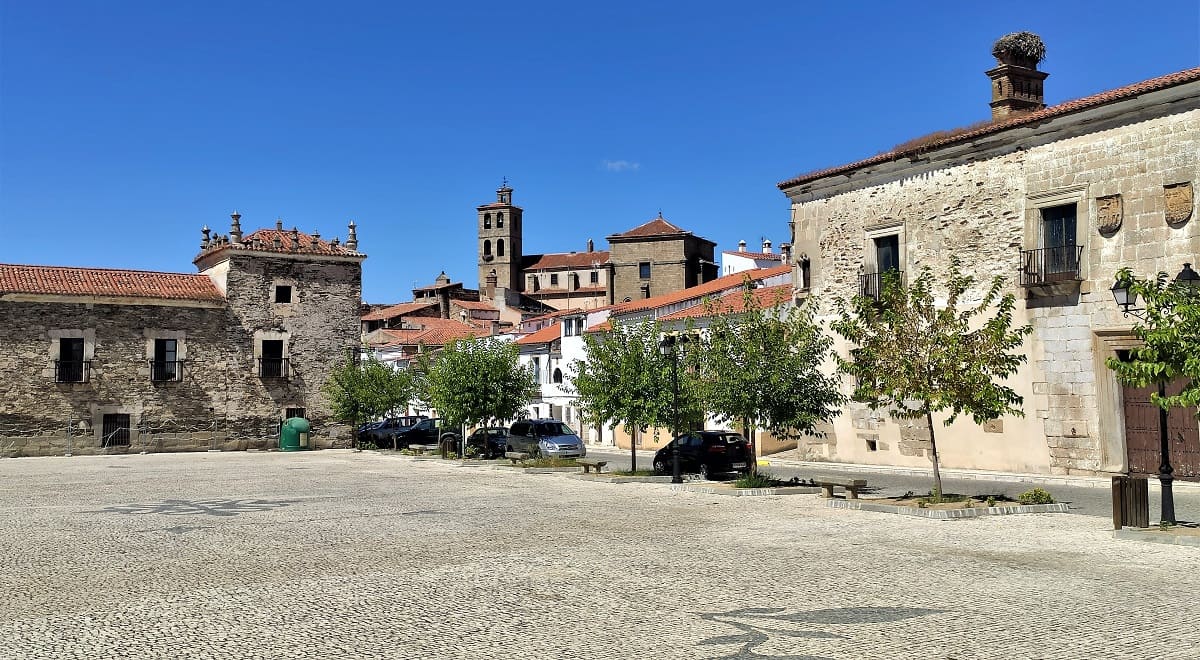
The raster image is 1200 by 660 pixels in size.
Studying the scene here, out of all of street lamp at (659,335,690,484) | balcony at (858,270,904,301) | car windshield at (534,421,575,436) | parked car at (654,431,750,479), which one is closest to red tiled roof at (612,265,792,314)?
car windshield at (534,421,575,436)

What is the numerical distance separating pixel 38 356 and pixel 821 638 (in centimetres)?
4384

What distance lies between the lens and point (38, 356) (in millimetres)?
43156

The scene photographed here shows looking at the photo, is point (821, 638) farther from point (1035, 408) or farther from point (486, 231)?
point (486, 231)

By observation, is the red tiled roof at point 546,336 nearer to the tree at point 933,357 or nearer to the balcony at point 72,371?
the balcony at point 72,371

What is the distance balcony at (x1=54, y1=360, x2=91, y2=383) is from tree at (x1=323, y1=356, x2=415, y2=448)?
34.6 feet

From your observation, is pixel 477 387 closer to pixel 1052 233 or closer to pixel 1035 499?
pixel 1052 233

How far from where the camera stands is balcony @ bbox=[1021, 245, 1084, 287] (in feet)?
79.8

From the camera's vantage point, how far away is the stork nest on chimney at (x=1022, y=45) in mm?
30391

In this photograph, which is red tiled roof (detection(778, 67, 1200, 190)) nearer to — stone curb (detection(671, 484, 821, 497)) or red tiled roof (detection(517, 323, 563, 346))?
stone curb (detection(671, 484, 821, 497))

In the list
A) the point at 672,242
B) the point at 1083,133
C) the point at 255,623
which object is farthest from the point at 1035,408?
the point at 672,242

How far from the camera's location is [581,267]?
115 metres

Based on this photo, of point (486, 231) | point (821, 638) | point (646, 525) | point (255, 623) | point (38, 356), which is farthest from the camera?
point (486, 231)

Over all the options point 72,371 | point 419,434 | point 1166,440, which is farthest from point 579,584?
point 72,371

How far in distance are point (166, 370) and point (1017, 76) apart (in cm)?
3735
